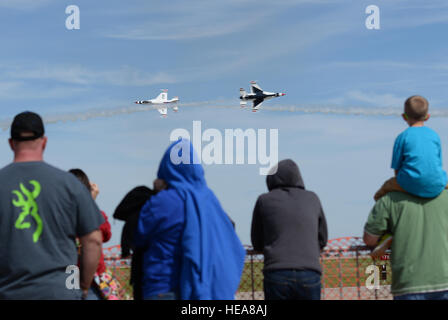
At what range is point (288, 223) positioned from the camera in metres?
6.20

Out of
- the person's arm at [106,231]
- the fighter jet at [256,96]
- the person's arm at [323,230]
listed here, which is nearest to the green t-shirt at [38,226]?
the person's arm at [106,231]

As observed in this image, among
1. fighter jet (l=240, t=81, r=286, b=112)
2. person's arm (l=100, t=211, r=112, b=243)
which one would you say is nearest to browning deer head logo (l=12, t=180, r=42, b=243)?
person's arm (l=100, t=211, r=112, b=243)

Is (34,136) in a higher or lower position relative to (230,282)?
higher

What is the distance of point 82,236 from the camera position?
5.04 m

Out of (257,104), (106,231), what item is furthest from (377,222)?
(257,104)

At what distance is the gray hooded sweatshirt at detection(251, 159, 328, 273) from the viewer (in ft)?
20.1

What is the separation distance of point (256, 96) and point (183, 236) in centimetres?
4216

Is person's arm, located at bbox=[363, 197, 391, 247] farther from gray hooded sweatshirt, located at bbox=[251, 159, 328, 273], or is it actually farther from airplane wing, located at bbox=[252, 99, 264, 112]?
airplane wing, located at bbox=[252, 99, 264, 112]

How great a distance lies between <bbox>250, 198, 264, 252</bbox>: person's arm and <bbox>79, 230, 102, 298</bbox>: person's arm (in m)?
1.91

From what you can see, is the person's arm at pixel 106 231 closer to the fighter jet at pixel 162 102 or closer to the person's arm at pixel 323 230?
the person's arm at pixel 323 230
